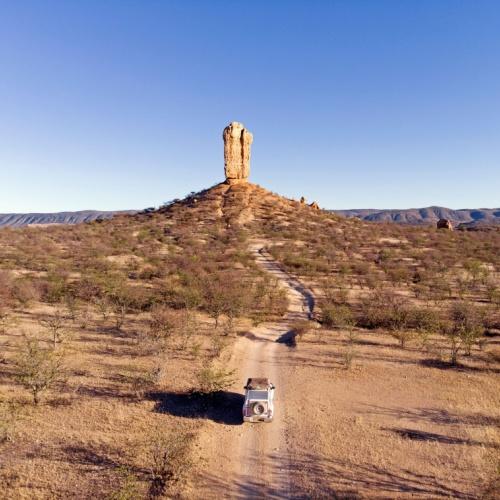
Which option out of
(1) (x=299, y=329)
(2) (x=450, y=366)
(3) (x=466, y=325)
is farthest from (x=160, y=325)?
(3) (x=466, y=325)

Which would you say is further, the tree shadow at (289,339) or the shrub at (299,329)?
the shrub at (299,329)

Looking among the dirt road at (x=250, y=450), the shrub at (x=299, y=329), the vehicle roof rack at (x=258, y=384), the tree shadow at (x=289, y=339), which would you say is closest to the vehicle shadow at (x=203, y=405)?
the dirt road at (x=250, y=450)

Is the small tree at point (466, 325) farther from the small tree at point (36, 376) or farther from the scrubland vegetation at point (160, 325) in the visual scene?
the small tree at point (36, 376)

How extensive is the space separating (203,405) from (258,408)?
2392 millimetres

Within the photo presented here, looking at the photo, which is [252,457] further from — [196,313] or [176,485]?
[196,313]

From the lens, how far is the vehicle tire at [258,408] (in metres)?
12.4

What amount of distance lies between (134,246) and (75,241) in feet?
31.5

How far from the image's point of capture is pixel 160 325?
21031 millimetres

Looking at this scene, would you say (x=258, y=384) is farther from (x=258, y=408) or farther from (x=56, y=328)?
(x=56, y=328)

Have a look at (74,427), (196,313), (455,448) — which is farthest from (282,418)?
(196,313)

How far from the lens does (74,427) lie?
39.5ft

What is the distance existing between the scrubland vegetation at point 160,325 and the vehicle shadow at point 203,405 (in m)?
0.08

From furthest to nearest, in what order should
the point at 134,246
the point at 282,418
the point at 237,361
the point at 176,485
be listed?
1. the point at 134,246
2. the point at 237,361
3. the point at 282,418
4. the point at 176,485

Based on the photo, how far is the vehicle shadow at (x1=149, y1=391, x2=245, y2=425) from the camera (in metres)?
13.0
